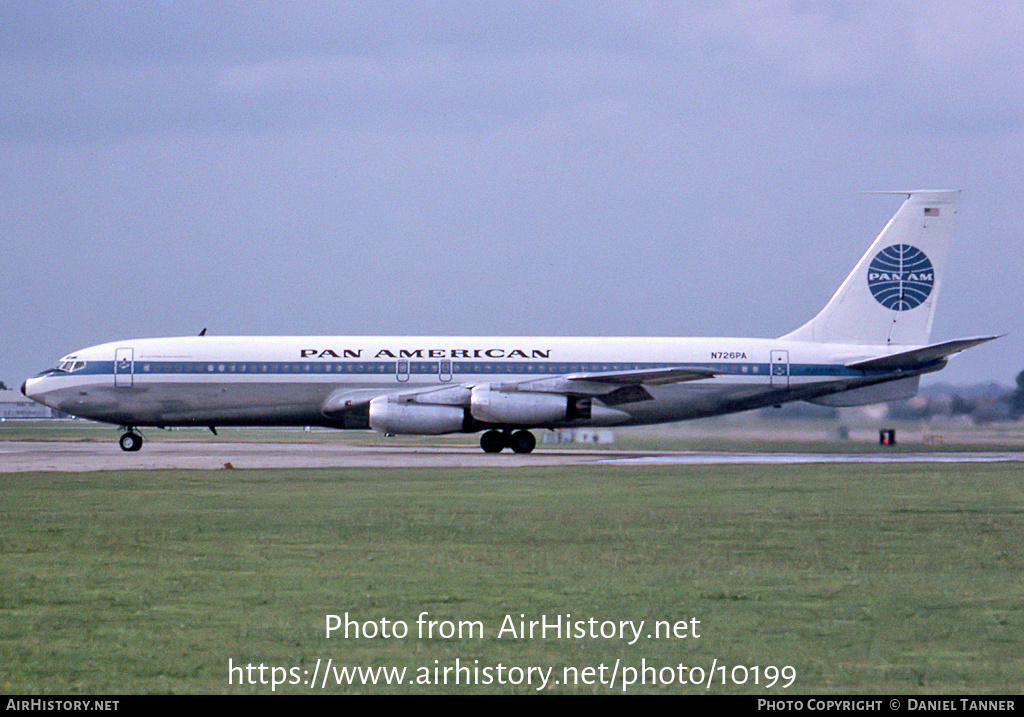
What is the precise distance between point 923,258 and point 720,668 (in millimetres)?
39244

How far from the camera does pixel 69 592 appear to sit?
40.3 feet

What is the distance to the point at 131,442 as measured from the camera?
4456cm

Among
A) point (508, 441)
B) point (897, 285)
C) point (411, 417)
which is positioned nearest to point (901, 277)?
point (897, 285)

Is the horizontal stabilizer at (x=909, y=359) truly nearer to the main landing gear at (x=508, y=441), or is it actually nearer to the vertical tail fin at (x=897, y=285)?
the vertical tail fin at (x=897, y=285)

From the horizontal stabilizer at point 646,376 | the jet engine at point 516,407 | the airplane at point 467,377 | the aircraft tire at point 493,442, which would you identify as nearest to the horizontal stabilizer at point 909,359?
the airplane at point 467,377

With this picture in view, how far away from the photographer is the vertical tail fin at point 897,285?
149 ft

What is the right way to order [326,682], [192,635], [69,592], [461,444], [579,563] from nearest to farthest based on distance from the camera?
[326,682], [192,635], [69,592], [579,563], [461,444]

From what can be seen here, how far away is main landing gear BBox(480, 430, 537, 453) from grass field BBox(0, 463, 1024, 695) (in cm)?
1901

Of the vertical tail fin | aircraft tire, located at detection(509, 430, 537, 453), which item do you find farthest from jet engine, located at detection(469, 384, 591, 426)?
the vertical tail fin

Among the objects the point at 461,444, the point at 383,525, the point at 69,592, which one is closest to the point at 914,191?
the point at 461,444

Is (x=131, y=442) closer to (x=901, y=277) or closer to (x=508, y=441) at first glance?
(x=508, y=441)

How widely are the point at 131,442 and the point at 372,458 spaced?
10.2 m

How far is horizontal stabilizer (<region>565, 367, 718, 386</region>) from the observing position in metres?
42.3
